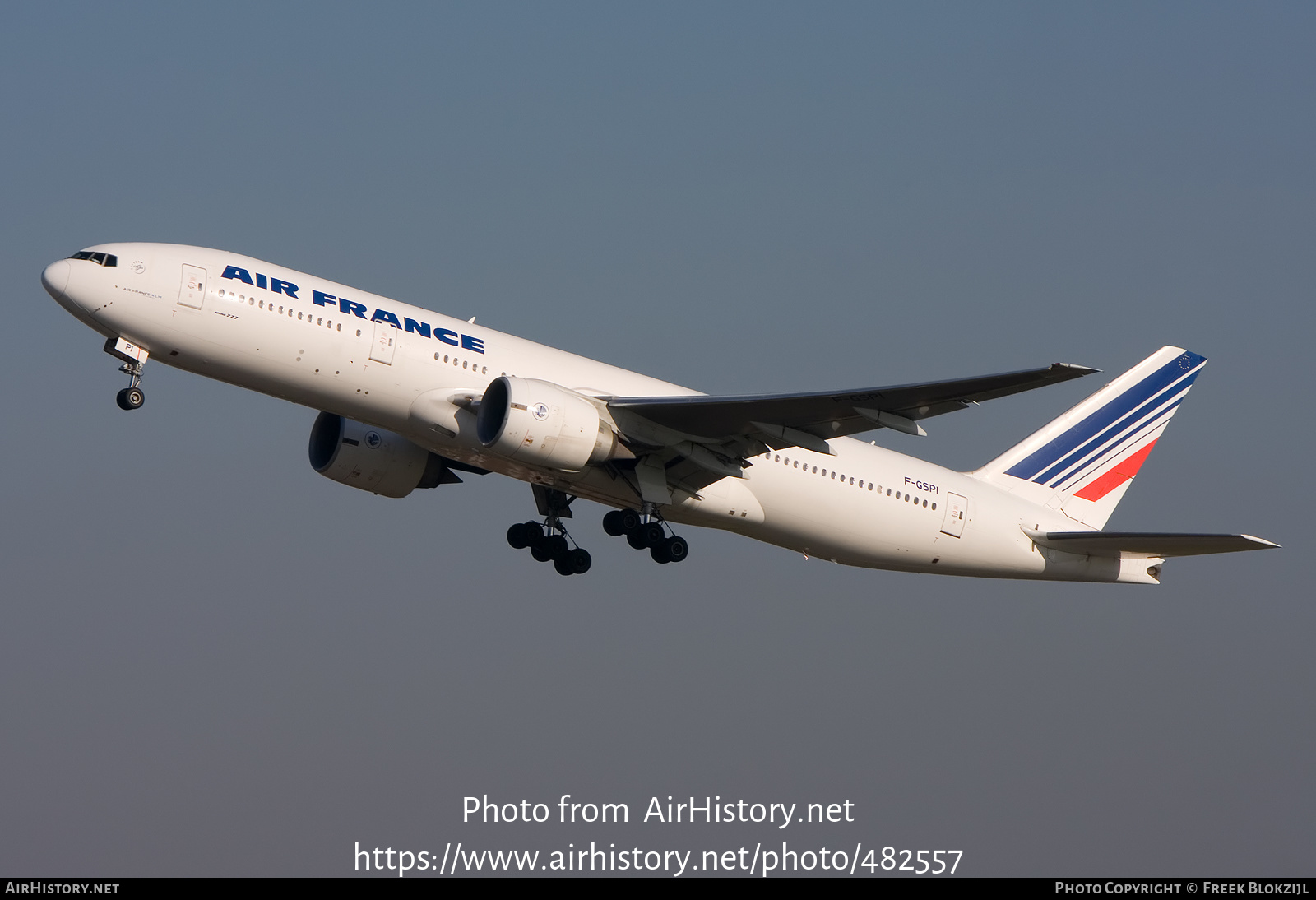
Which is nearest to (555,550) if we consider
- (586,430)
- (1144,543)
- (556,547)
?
(556,547)

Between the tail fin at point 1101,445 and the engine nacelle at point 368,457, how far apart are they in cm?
1395

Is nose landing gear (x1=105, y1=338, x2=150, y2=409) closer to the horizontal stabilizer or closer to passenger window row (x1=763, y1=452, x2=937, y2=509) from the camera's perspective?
passenger window row (x1=763, y1=452, x2=937, y2=509)

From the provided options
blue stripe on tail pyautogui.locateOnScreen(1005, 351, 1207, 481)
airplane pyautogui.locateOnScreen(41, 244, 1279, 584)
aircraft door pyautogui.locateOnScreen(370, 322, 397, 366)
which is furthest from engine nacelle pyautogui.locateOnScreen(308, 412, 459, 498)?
blue stripe on tail pyautogui.locateOnScreen(1005, 351, 1207, 481)

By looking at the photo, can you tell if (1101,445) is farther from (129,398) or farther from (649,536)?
(129,398)

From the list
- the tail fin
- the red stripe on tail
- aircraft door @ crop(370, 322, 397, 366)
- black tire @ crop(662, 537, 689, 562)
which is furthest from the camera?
the red stripe on tail

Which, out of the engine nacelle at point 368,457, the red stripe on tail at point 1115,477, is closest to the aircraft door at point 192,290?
the engine nacelle at point 368,457

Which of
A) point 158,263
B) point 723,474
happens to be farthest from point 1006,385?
point 158,263

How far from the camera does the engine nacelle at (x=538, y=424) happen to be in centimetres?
2967

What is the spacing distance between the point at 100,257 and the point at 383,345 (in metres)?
5.66

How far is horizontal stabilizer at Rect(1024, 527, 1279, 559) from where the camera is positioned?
1251 inches

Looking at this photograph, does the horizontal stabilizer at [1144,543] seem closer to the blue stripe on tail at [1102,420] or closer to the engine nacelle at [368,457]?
the blue stripe on tail at [1102,420]

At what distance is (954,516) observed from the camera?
35.8 m

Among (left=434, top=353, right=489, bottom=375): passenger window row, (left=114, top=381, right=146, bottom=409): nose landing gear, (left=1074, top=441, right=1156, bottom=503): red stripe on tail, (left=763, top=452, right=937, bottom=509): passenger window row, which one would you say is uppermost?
(left=1074, top=441, right=1156, bottom=503): red stripe on tail

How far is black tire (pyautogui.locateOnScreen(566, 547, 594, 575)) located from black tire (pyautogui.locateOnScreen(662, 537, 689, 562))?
3920 mm
